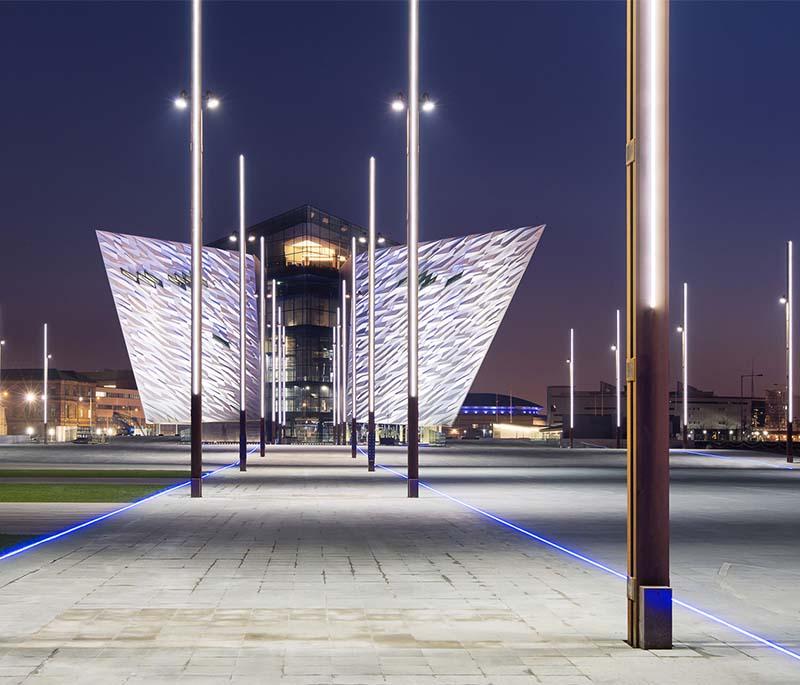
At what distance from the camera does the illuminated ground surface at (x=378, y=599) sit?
7633 millimetres

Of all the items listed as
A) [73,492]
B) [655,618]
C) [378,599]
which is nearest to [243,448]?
[73,492]

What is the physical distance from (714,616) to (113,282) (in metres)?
70.0

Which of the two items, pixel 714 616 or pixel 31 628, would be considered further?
pixel 714 616

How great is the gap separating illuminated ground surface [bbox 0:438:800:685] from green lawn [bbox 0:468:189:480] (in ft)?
43.3

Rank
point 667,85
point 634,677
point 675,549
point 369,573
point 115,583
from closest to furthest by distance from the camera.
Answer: point 634,677 < point 667,85 < point 115,583 < point 369,573 < point 675,549

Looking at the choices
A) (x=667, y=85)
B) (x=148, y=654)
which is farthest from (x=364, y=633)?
(x=667, y=85)

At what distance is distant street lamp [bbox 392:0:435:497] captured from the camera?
24.5 metres

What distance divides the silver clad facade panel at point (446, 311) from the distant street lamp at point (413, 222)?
41741 millimetres

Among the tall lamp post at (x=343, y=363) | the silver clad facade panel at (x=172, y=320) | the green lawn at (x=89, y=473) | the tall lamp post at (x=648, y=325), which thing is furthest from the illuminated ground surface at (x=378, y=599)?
the silver clad facade panel at (x=172, y=320)

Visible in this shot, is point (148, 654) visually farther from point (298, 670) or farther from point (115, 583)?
point (115, 583)

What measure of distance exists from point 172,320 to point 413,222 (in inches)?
2236

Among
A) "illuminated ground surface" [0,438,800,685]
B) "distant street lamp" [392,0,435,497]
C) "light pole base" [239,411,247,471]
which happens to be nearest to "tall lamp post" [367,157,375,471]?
"light pole base" [239,411,247,471]

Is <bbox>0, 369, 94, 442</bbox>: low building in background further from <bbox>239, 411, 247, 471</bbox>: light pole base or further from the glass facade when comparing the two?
<bbox>239, 411, 247, 471</bbox>: light pole base

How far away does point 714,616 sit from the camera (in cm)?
974
